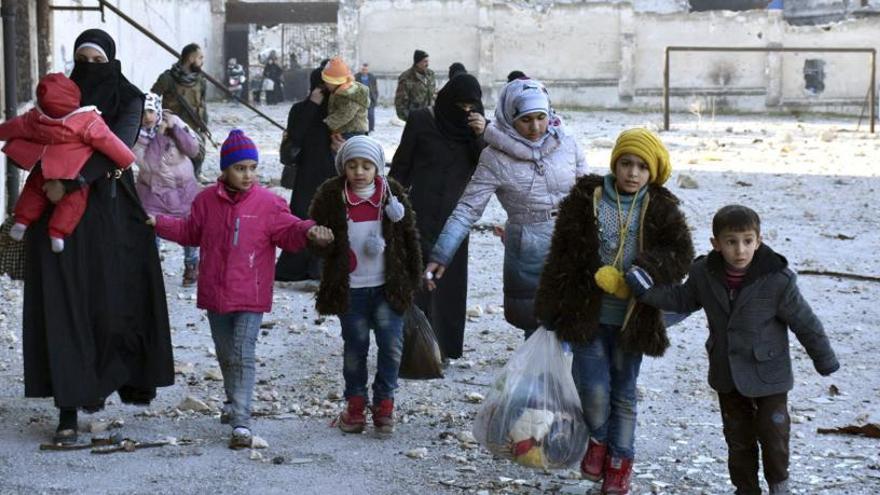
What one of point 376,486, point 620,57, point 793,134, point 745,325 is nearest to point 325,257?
point 376,486

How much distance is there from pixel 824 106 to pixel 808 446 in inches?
1194

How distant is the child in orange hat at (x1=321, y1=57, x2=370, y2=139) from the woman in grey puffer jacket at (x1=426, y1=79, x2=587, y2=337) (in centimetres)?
295

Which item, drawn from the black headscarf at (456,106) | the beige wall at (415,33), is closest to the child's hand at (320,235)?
the black headscarf at (456,106)

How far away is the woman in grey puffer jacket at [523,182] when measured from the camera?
6.18 metres

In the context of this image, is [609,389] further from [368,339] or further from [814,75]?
[814,75]

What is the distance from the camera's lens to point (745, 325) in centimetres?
489

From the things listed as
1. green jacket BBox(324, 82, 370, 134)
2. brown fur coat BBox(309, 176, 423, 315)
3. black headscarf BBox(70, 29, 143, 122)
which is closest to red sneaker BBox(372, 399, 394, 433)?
brown fur coat BBox(309, 176, 423, 315)

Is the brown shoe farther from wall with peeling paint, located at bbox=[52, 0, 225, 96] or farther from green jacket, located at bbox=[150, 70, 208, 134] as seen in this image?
wall with peeling paint, located at bbox=[52, 0, 225, 96]

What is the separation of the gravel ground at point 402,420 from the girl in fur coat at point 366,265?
0.82 ft

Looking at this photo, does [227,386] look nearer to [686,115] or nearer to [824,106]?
[686,115]

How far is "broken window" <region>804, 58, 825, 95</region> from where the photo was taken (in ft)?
117

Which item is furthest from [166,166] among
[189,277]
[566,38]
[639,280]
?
[566,38]

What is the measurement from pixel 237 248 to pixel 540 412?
4.63 feet

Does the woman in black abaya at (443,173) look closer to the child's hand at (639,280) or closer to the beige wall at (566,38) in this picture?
the child's hand at (639,280)
